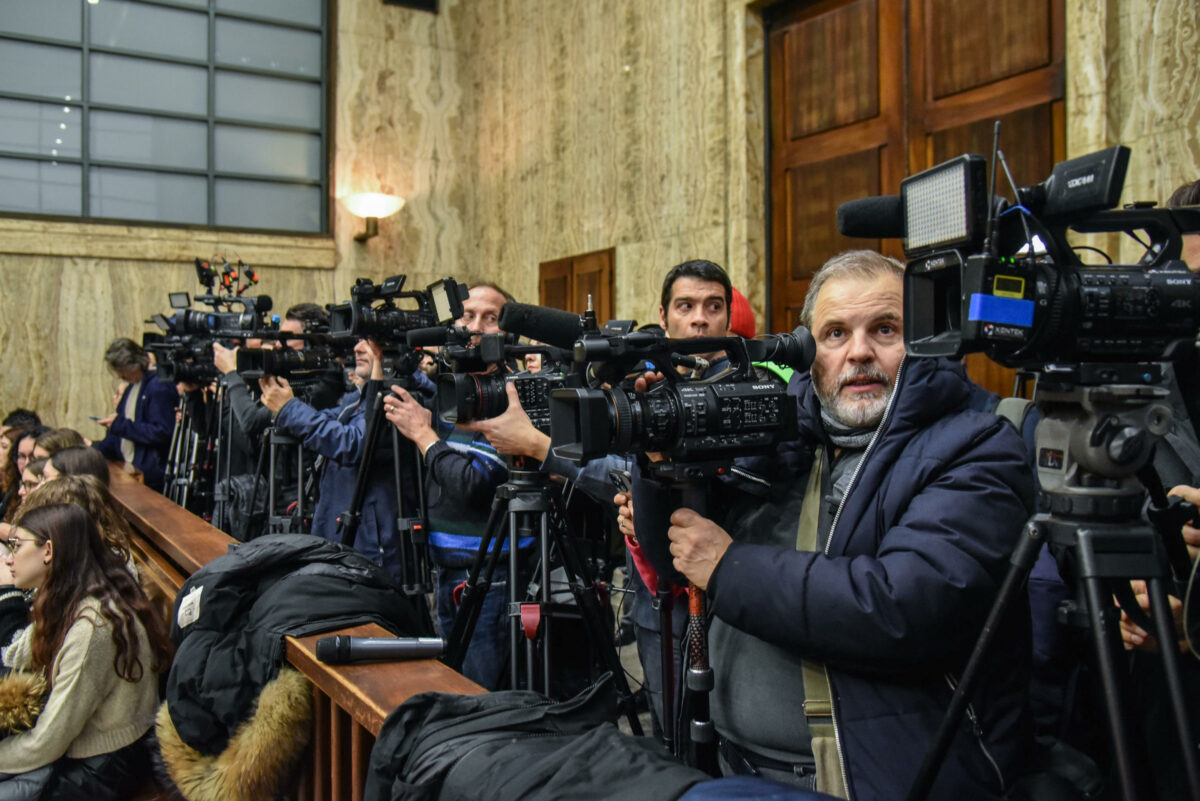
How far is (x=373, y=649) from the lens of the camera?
5.17ft

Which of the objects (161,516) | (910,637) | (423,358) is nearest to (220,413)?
(161,516)

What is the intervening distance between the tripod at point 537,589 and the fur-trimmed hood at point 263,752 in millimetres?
494

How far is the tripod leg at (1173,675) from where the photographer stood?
0.90m

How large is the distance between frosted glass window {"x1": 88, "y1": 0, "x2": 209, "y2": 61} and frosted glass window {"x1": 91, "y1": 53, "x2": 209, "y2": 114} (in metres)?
0.10

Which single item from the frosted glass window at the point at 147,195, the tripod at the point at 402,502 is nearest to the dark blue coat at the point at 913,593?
the tripod at the point at 402,502

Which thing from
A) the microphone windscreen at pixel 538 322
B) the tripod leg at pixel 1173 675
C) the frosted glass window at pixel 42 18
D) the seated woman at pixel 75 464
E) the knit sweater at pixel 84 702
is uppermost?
the frosted glass window at pixel 42 18

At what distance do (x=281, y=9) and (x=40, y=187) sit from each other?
2.29 meters

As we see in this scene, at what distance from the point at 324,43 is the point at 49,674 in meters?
6.33

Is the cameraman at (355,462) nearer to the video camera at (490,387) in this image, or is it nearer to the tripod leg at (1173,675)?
the video camera at (490,387)

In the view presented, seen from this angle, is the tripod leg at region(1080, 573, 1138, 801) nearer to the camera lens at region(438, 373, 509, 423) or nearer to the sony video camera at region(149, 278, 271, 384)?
the camera lens at region(438, 373, 509, 423)

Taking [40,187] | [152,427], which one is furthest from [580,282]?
[40,187]

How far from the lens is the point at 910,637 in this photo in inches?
44.0

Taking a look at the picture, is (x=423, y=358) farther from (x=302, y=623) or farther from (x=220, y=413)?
(x=220, y=413)

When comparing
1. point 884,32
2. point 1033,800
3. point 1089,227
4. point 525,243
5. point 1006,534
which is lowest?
point 1033,800
